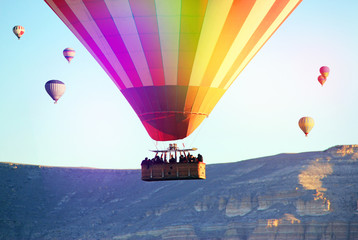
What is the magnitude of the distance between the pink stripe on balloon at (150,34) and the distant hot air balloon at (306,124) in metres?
47.5

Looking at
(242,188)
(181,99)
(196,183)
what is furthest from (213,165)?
(181,99)

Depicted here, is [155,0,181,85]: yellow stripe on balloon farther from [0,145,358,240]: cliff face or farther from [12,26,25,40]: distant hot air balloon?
[0,145,358,240]: cliff face

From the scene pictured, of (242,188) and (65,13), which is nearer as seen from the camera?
(65,13)

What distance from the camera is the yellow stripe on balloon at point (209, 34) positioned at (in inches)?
1206

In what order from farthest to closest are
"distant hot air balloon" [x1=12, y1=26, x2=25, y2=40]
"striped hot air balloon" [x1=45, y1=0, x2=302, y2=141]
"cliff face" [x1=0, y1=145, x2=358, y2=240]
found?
"cliff face" [x1=0, y1=145, x2=358, y2=240]
"distant hot air balloon" [x1=12, y1=26, x2=25, y2=40]
"striped hot air balloon" [x1=45, y1=0, x2=302, y2=141]

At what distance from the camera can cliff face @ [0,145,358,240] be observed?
5226 inches

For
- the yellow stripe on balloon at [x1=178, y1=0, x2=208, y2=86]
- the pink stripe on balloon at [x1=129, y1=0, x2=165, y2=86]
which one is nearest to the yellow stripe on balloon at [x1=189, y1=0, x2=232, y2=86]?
the yellow stripe on balloon at [x1=178, y1=0, x2=208, y2=86]

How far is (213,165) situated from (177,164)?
144413 mm

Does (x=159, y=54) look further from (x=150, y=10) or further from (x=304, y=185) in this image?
(x=304, y=185)

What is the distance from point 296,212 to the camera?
134875 mm

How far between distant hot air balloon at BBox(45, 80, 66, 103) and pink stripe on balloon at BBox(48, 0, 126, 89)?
30.2 m

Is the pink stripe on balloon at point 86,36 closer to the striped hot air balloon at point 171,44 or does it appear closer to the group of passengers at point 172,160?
the striped hot air balloon at point 171,44

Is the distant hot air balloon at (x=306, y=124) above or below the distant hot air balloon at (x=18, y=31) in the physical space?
below

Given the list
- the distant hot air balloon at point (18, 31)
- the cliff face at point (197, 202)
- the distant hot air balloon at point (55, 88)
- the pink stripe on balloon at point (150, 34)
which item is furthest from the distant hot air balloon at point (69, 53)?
the cliff face at point (197, 202)
